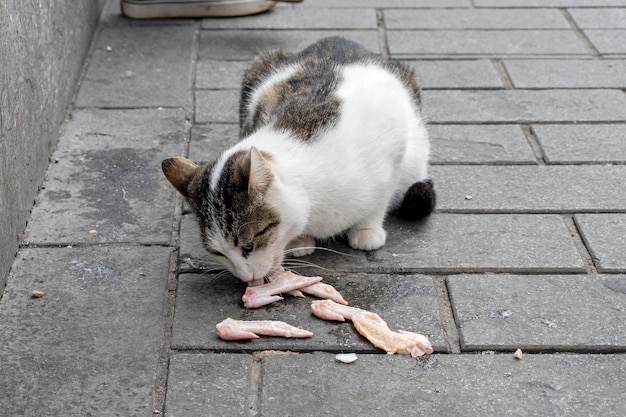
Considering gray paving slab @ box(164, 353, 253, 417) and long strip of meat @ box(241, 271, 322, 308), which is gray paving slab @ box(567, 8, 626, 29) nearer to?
long strip of meat @ box(241, 271, 322, 308)

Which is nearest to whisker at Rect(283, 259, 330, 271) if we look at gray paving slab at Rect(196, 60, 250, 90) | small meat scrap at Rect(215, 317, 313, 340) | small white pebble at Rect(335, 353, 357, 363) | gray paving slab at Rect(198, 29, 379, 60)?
small meat scrap at Rect(215, 317, 313, 340)

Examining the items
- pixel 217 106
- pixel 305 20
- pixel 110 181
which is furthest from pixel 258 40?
pixel 110 181

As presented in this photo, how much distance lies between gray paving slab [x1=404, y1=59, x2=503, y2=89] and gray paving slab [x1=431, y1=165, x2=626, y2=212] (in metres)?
0.99

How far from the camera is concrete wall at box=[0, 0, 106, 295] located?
3.49 m

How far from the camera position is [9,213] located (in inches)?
137

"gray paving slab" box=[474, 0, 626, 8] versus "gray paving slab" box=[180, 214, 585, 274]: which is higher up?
"gray paving slab" box=[180, 214, 585, 274]

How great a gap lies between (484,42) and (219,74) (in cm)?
163

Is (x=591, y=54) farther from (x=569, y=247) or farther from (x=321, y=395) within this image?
(x=321, y=395)

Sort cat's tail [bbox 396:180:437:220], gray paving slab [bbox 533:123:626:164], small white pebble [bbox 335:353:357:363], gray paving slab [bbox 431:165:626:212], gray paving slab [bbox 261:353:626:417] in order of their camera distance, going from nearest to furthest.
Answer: gray paving slab [bbox 261:353:626:417] → small white pebble [bbox 335:353:357:363] → cat's tail [bbox 396:180:437:220] → gray paving slab [bbox 431:165:626:212] → gray paving slab [bbox 533:123:626:164]

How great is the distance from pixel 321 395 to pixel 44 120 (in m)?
2.12

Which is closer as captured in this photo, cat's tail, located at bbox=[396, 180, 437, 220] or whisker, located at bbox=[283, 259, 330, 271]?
whisker, located at bbox=[283, 259, 330, 271]

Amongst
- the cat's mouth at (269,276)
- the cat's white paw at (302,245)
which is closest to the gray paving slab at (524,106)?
the cat's white paw at (302,245)

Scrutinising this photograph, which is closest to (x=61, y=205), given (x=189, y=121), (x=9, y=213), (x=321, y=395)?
(x=9, y=213)

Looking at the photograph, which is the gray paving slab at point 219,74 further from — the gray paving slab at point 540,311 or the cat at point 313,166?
the gray paving slab at point 540,311
